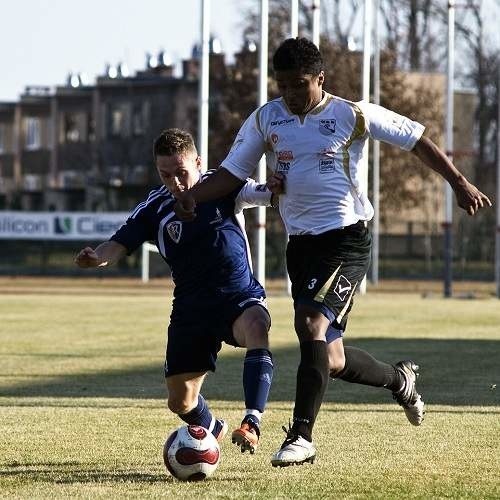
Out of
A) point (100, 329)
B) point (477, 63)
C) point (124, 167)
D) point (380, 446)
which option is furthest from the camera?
point (124, 167)

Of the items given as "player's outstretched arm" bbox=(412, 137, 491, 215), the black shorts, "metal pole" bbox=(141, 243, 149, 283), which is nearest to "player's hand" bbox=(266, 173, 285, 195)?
the black shorts

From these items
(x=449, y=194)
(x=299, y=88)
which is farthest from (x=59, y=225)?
(x=299, y=88)

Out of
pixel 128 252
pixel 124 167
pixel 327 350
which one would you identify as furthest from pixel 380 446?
pixel 124 167

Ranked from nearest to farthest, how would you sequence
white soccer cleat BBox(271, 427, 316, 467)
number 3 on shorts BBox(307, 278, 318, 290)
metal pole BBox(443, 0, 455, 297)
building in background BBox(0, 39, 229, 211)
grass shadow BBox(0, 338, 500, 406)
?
1. white soccer cleat BBox(271, 427, 316, 467)
2. number 3 on shorts BBox(307, 278, 318, 290)
3. grass shadow BBox(0, 338, 500, 406)
4. metal pole BBox(443, 0, 455, 297)
5. building in background BBox(0, 39, 229, 211)

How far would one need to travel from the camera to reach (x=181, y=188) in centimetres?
797

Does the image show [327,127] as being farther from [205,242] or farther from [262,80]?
[262,80]

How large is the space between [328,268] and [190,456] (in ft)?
4.02

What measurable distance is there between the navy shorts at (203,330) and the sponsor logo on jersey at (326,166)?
749mm

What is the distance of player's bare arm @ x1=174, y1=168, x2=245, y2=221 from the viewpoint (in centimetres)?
778

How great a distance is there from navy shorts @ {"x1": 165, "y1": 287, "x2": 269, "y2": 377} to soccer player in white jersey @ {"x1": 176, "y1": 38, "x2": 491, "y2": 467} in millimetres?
308

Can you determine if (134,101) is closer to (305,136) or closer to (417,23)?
(417,23)

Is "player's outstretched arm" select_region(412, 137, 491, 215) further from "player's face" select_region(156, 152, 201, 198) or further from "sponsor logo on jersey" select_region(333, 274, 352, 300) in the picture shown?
"player's face" select_region(156, 152, 201, 198)

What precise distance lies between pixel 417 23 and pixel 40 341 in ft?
167

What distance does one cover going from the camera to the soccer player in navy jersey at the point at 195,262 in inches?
314
